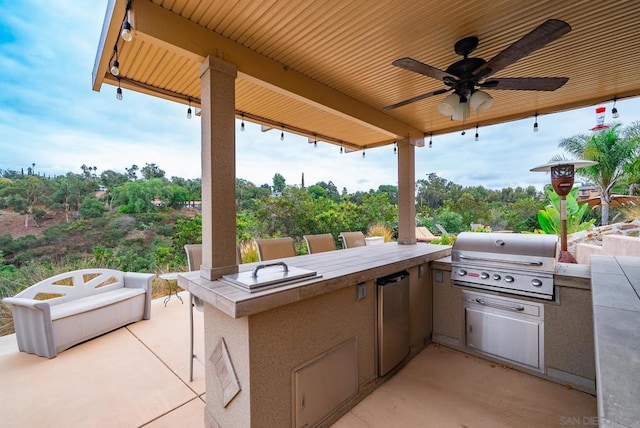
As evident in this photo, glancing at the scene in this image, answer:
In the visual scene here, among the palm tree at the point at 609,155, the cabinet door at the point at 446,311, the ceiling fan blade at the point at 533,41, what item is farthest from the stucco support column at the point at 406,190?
the palm tree at the point at 609,155

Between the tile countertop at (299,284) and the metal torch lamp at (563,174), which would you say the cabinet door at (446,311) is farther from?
the metal torch lamp at (563,174)

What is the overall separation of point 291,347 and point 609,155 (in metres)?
13.1

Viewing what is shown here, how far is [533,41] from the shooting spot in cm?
158

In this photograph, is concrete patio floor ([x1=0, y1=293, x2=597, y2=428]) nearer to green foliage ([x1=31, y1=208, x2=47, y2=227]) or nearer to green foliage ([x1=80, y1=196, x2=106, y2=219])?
green foliage ([x1=31, y1=208, x2=47, y2=227])

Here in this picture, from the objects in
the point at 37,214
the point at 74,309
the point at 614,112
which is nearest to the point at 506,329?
the point at 614,112

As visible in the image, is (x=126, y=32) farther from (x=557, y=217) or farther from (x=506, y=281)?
(x=557, y=217)

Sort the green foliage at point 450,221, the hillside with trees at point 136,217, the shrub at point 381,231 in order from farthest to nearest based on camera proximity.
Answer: the green foliage at point 450,221
the shrub at point 381,231
the hillside with trees at point 136,217

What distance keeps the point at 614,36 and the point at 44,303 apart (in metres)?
5.53

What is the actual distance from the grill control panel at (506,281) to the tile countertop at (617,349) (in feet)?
2.08

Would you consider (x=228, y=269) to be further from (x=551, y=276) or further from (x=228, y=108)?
(x=551, y=276)

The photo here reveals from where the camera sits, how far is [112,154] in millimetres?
8266

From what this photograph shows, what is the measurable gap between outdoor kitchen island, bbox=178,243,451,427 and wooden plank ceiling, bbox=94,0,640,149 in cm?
175

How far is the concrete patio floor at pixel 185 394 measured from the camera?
Result: 1.91 m

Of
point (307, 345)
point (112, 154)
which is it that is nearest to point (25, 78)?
point (112, 154)
